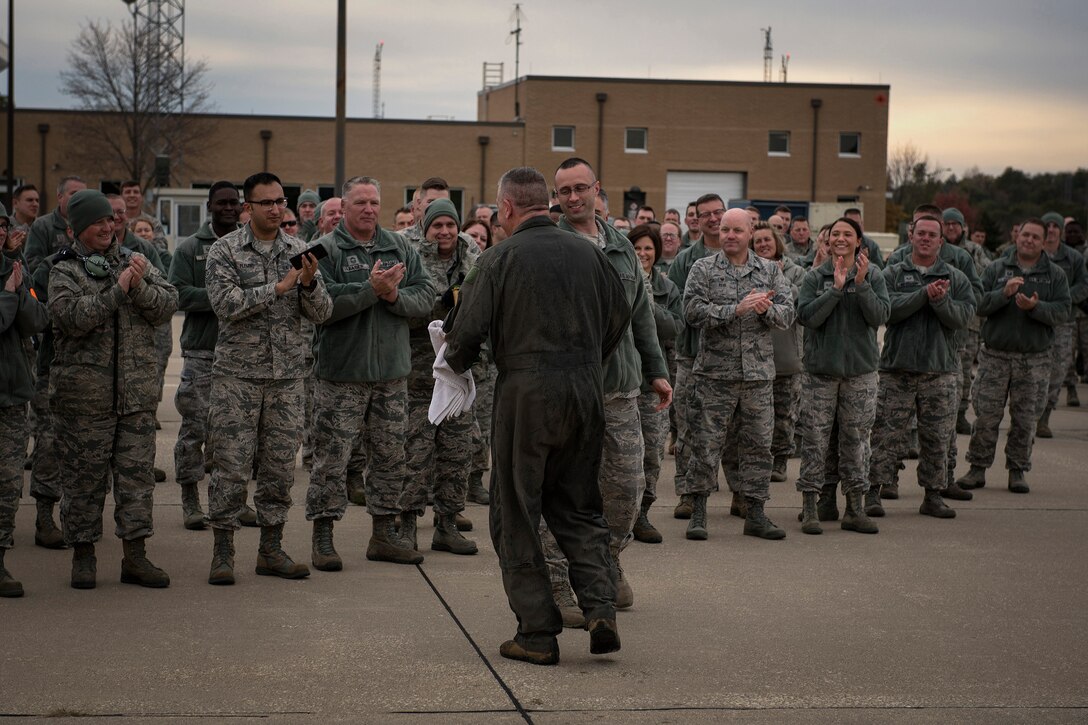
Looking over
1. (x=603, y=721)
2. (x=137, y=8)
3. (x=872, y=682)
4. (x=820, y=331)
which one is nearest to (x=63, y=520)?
(x=603, y=721)

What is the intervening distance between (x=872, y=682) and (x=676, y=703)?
38.8 inches

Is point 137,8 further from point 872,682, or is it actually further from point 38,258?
point 872,682

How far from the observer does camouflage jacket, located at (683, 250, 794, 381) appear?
9047mm

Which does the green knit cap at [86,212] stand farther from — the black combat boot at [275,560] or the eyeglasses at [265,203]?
the black combat boot at [275,560]

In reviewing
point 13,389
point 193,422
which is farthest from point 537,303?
point 193,422

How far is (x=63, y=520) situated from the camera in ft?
24.1

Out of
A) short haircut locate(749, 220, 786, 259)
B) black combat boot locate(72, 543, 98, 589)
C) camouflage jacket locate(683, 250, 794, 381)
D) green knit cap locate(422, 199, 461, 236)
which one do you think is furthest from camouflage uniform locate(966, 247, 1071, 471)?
black combat boot locate(72, 543, 98, 589)

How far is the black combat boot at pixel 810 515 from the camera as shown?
9.42 meters

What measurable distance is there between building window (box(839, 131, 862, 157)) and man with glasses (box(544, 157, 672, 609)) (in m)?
51.6

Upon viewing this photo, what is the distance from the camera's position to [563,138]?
55406 mm

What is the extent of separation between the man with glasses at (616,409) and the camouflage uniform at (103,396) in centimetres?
242

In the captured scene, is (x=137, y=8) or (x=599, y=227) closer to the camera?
(x=599, y=227)

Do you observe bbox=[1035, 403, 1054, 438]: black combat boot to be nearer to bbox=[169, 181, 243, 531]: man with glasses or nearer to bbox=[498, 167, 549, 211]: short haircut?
bbox=[169, 181, 243, 531]: man with glasses

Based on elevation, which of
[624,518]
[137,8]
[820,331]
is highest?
[137,8]
